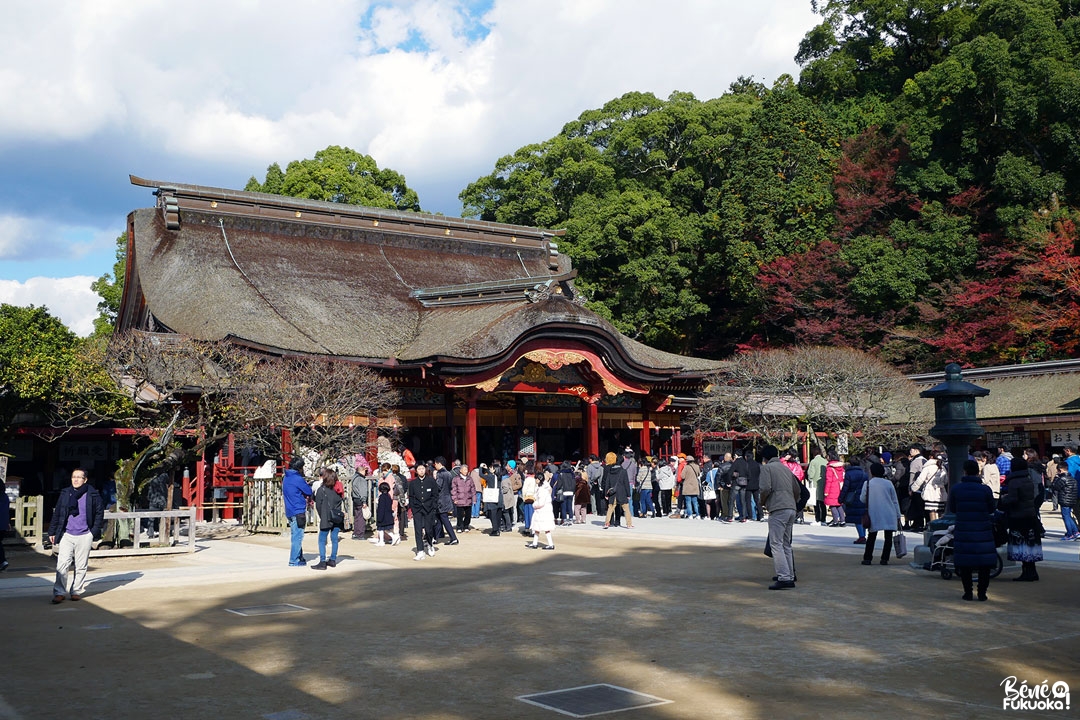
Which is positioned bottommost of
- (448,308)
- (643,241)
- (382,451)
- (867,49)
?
(382,451)

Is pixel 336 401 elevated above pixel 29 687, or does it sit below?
above

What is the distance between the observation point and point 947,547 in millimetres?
13094

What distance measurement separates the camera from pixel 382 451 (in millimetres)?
28266

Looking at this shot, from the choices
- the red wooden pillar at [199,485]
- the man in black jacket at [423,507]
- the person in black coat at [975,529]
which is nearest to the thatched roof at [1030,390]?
the man in black jacket at [423,507]

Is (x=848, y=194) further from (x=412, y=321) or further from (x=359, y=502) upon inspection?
(x=359, y=502)

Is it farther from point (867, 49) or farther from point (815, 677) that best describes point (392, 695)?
point (867, 49)

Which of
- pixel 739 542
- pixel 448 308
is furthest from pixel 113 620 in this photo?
pixel 448 308

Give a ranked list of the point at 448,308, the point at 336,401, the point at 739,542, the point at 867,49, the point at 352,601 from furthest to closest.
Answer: the point at 867,49, the point at 448,308, the point at 336,401, the point at 739,542, the point at 352,601

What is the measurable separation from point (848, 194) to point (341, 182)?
2350 centimetres

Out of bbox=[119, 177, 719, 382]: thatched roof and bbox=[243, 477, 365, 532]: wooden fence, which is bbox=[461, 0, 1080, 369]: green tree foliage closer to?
bbox=[119, 177, 719, 382]: thatched roof

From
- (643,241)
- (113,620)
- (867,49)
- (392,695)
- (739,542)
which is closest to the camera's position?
(392,695)

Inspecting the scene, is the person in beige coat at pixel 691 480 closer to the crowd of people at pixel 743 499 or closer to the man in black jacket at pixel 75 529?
the crowd of people at pixel 743 499

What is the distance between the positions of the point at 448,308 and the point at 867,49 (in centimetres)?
2784

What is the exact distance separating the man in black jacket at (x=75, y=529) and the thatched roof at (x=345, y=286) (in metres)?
15.7
